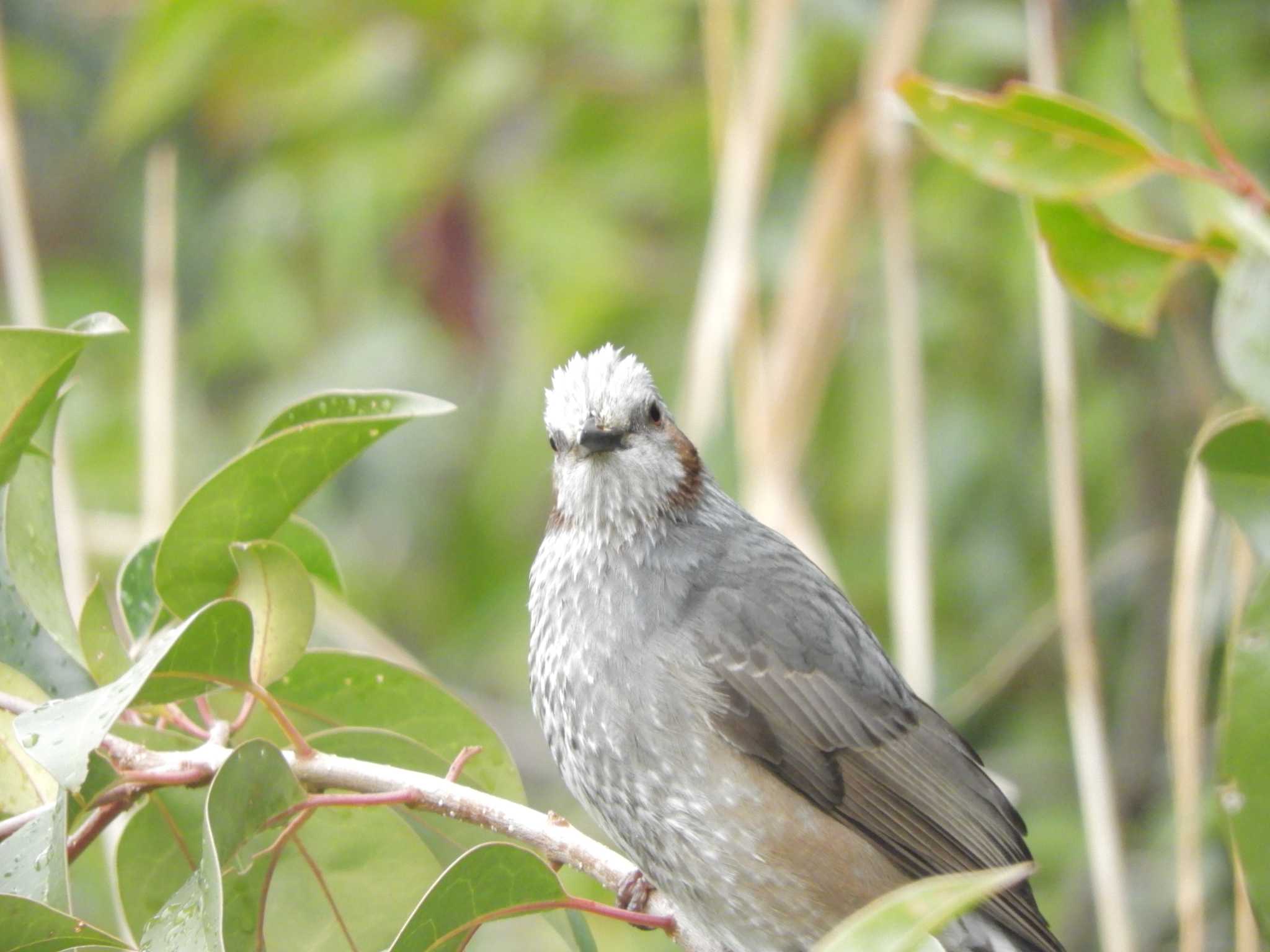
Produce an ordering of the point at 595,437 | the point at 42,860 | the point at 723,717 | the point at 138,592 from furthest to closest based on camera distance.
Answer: the point at 595,437
the point at 723,717
the point at 138,592
the point at 42,860

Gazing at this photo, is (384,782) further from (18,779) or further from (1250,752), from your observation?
(1250,752)

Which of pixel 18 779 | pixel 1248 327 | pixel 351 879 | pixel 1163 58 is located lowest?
pixel 351 879

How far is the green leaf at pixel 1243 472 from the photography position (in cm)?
245

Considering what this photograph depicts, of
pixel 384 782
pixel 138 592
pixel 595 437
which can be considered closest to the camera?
pixel 384 782

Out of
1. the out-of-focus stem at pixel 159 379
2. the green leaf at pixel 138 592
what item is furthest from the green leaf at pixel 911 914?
the out-of-focus stem at pixel 159 379

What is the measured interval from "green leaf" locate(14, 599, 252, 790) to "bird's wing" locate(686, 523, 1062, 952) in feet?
3.70

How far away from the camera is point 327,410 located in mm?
2311

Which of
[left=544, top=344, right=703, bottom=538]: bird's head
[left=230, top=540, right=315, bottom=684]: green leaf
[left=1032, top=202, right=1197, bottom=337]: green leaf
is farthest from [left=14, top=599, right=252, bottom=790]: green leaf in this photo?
[left=1032, top=202, right=1197, bottom=337]: green leaf

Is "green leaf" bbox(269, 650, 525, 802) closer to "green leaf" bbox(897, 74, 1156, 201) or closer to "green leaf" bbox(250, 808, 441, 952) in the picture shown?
"green leaf" bbox(250, 808, 441, 952)

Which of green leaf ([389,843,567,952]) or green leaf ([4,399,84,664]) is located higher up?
green leaf ([4,399,84,664])

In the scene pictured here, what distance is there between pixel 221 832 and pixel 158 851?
0.55 m

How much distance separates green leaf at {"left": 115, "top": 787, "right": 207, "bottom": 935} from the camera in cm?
242

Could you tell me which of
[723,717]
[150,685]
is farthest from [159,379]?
[150,685]

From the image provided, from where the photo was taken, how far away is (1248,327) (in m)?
2.42
